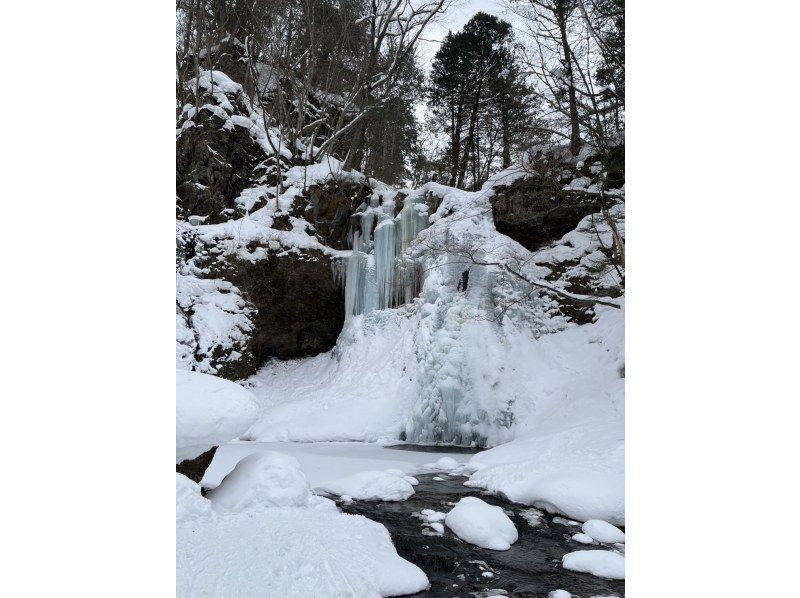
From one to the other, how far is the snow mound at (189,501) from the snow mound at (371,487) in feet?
2.50

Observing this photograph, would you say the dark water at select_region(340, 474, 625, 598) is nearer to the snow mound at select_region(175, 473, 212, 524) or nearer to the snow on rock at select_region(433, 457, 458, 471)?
the snow mound at select_region(175, 473, 212, 524)

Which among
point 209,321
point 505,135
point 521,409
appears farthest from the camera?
point 209,321

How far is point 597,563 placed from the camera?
1.42 meters

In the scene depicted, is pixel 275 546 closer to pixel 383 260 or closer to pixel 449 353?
pixel 449 353

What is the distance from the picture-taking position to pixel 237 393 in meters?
1.61

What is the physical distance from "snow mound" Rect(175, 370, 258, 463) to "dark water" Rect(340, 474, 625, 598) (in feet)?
2.11

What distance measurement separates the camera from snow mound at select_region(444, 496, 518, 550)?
5.35 feet

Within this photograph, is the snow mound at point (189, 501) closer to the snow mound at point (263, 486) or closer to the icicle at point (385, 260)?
the snow mound at point (263, 486)

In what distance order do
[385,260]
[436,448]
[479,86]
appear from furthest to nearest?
[385,260] → [436,448] → [479,86]

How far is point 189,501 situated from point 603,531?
52.1 inches

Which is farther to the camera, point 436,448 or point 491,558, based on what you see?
point 436,448

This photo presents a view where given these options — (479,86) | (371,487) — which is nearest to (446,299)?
(479,86)

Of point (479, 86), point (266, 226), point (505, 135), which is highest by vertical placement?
point (479, 86)
